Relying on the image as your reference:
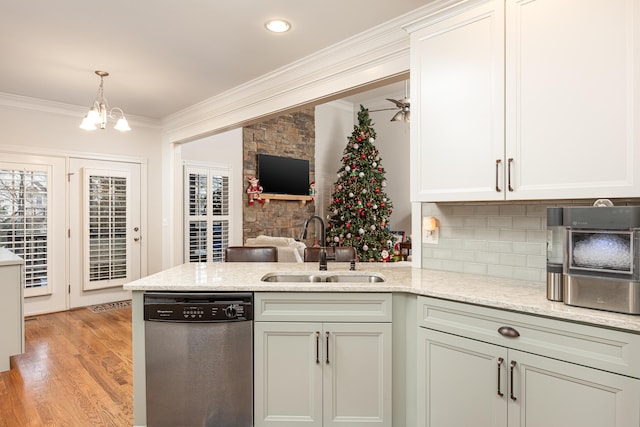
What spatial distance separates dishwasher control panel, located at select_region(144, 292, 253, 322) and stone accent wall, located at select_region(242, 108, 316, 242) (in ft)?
14.2

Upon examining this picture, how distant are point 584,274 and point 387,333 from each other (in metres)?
0.90

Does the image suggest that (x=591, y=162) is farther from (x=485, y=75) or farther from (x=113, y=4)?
(x=113, y=4)

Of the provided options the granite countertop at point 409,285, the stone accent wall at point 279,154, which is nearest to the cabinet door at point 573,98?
the granite countertop at point 409,285

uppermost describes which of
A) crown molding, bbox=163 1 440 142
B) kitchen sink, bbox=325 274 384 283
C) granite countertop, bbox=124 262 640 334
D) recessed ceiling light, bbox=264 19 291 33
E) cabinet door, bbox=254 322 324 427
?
recessed ceiling light, bbox=264 19 291 33

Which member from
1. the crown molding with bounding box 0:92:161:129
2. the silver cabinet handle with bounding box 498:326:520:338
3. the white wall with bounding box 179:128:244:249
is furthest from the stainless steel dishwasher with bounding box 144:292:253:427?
the white wall with bounding box 179:128:244:249

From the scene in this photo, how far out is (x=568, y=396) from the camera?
58.4 inches

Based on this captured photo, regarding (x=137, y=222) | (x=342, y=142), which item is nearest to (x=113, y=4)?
(x=137, y=222)

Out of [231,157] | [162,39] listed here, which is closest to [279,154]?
[231,157]

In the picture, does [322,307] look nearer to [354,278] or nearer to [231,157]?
[354,278]

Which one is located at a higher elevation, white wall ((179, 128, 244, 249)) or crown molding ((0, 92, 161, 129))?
crown molding ((0, 92, 161, 129))

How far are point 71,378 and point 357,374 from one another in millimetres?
2301

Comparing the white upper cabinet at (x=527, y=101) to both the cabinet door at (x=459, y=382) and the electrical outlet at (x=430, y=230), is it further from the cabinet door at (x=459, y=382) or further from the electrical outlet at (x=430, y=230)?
the cabinet door at (x=459, y=382)

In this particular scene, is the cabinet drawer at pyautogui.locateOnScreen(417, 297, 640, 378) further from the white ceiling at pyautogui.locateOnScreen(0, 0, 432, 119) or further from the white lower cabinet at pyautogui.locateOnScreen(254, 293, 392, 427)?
the white ceiling at pyautogui.locateOnScreen(0, 0, 432, 119)

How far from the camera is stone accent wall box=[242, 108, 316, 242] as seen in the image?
254 inches
